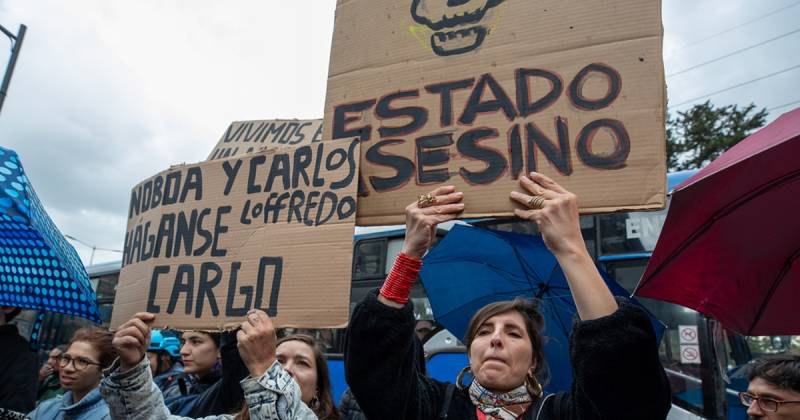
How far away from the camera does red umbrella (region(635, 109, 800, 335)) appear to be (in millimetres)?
1702

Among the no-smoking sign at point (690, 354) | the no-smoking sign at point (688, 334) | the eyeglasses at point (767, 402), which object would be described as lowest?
the eyeglasses at point (767, 402)

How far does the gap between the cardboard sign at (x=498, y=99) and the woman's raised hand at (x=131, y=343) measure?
0.88 meters

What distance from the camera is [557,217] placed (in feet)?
4.89

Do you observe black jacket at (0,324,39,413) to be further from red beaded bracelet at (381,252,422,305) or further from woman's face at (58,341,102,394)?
red beaded bracelet at (381,252,422,305)

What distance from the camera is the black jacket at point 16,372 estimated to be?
2.39 metres

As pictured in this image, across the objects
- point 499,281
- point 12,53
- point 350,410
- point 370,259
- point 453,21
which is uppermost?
point 12,53

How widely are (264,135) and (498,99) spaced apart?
2.46 meters

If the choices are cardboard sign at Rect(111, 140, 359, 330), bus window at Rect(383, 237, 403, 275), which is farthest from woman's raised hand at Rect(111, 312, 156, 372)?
bus window at Rect(383, 237, 403, 275)

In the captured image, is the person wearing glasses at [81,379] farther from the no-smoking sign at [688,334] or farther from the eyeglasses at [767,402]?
the no-smoking sign at [688,334]

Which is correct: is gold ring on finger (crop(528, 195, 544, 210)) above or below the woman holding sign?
above

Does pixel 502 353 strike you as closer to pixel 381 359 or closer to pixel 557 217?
pixel 381 359

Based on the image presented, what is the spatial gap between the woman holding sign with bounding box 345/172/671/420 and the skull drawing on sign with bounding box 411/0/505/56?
636mm

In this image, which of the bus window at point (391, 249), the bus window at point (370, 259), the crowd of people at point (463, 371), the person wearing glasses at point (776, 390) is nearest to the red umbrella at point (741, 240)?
the person wearing glasses at point (776, 390)

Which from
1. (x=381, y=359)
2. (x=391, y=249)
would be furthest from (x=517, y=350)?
(x=391, y=249)
